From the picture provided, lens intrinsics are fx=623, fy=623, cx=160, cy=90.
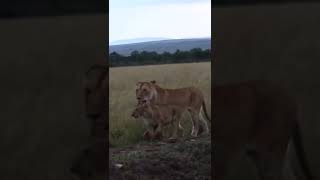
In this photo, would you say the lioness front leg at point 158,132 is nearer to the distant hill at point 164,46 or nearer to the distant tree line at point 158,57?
the distant tree line at point 158,57

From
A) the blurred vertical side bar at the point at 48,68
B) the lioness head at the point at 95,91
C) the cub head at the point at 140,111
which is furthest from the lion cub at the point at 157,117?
the blurred vertical side bar at the point at 48,68

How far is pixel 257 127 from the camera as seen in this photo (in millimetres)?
5957

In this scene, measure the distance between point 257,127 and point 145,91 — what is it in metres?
1.15

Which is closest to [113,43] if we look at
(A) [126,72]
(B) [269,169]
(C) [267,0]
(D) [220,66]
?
(A) [126,72]

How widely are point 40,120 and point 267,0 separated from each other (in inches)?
95.9

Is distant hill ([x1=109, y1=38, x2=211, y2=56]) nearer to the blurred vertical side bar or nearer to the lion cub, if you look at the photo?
the blurred vertical side bar

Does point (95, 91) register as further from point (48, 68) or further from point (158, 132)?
point (158, 132)

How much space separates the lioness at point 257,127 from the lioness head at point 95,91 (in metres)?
1.08

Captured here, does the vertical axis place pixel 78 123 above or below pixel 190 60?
below

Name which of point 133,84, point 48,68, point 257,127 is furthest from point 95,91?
point 257,127

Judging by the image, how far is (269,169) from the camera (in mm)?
5949

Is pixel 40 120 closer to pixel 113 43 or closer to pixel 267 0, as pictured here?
pixel 113 43

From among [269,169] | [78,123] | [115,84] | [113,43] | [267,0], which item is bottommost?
[269,169]

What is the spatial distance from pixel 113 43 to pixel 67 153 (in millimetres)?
1146
